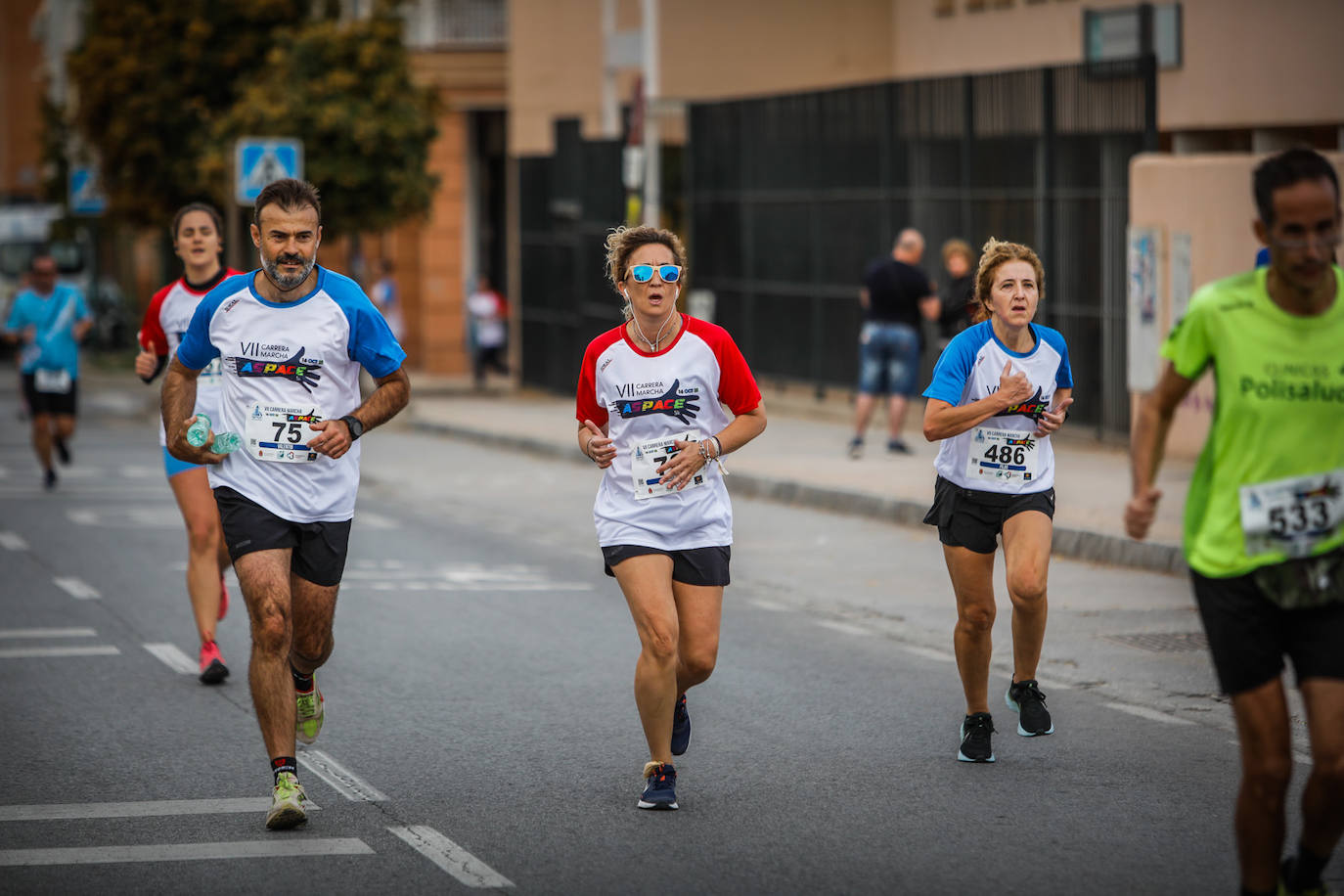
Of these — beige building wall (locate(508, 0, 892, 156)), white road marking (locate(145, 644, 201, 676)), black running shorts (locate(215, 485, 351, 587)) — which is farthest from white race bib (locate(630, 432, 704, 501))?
beige building wall (locate(508, 0, 892, 156))

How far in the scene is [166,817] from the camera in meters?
6.71

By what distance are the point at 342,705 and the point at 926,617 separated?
3.58 m

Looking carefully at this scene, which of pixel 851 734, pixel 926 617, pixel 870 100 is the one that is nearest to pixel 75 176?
pixel 870 100

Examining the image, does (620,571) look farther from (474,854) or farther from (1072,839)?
(1072,839)

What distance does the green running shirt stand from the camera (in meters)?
4.99

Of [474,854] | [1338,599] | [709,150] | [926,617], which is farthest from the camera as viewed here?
[709,150]

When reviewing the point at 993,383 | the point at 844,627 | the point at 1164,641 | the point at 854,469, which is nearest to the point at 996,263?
the point at 993,383

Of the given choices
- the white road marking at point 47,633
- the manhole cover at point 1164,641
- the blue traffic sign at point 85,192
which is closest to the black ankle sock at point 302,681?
the white road marking at point 47,633

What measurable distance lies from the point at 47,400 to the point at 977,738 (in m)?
12.0

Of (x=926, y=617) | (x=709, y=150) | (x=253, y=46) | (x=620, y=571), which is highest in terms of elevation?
(x=253, y=46)

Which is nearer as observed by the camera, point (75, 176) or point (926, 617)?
point (926, 617)

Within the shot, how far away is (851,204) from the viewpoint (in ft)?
74.4

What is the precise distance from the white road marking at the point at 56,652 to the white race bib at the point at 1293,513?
6.42 metres

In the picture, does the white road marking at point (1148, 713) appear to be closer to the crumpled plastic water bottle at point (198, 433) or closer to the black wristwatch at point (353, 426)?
the black wristwatch at point (353, 426)
